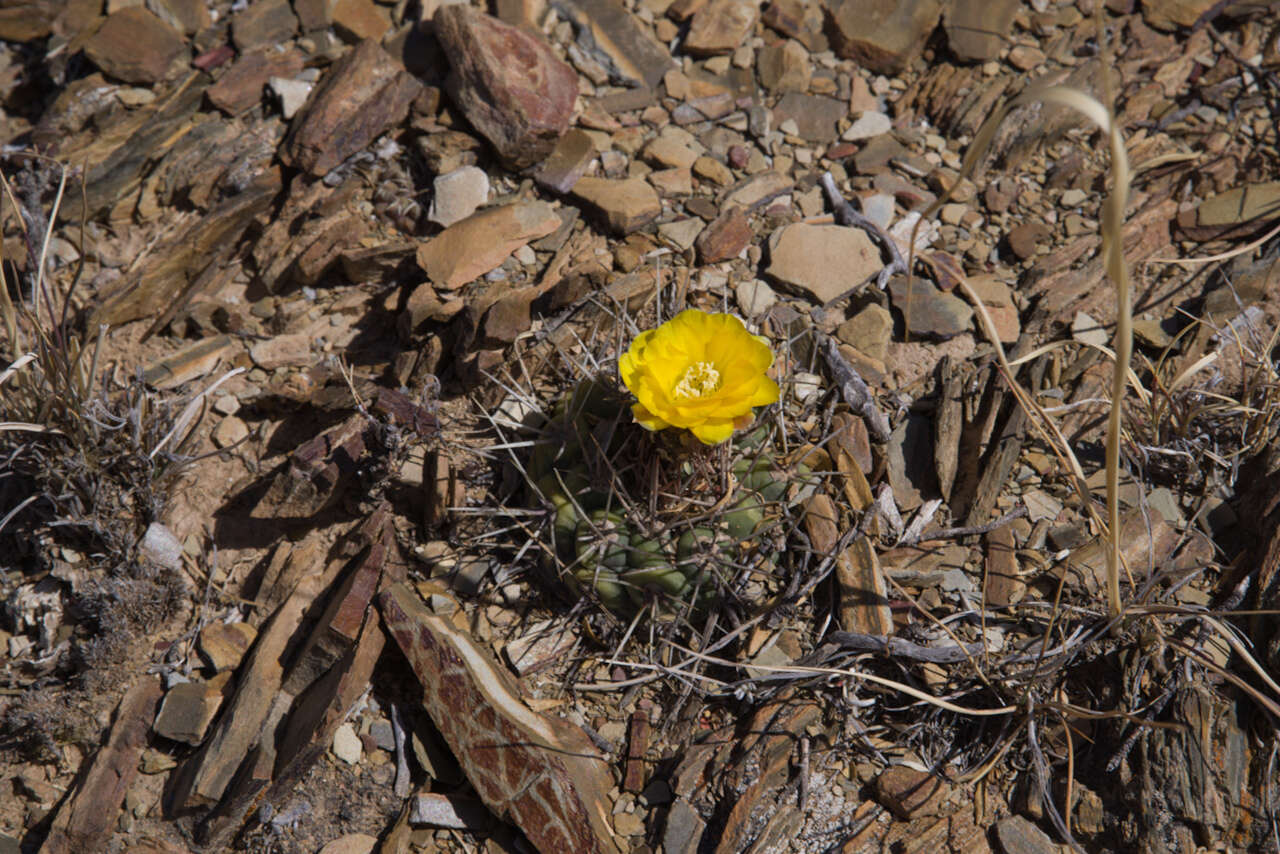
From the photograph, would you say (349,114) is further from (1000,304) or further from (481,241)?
(1000,304)

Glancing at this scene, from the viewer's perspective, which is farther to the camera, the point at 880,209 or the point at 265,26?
the point at 265,26

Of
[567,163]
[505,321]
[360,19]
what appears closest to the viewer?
[505,321]

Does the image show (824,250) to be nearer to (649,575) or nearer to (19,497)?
(649,575)

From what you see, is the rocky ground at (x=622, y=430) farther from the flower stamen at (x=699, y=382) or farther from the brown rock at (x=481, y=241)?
the flower stamen at (x=699, y=382)

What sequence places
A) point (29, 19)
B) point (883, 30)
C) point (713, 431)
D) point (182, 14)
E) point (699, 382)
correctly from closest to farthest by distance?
point (713, 431)
point (699, 382)
point (883, 30)
point (182, 14)
point (29, 19)

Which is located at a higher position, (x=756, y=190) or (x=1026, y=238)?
(x=756, y=190)

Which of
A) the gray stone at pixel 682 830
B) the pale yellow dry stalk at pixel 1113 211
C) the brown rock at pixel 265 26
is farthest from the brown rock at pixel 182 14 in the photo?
the gray stone at pixel 682 830

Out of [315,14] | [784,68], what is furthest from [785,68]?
[315,14]
